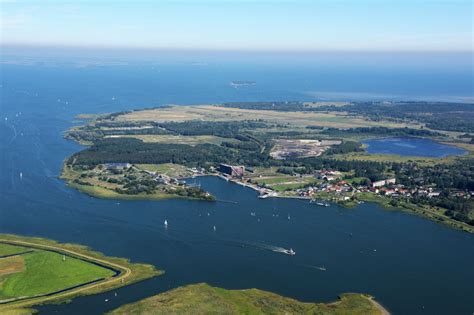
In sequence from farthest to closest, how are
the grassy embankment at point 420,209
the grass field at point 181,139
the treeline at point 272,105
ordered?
1. the treeline at point 272,105
2. the grass field at point 181,139
3. the grassy embankment at point 420,209

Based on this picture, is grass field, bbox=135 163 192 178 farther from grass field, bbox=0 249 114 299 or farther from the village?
grass field, bbox=0 249 114 299

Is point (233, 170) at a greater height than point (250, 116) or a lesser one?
lesser

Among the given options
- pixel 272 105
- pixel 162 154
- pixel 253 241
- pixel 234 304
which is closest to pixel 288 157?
pixel 162 154

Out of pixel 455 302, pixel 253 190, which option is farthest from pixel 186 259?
pixel 253 190

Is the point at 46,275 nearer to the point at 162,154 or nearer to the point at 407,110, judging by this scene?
the point at 162,154

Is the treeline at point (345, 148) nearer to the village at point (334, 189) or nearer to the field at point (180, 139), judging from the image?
the village at point (334, 189)

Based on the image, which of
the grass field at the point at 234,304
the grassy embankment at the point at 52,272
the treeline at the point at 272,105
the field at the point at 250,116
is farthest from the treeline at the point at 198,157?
the treeline at the point at 272,105

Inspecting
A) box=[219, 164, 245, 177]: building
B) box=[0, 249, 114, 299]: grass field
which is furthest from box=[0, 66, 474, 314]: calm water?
box=[219, 164, 245, 177]: building
